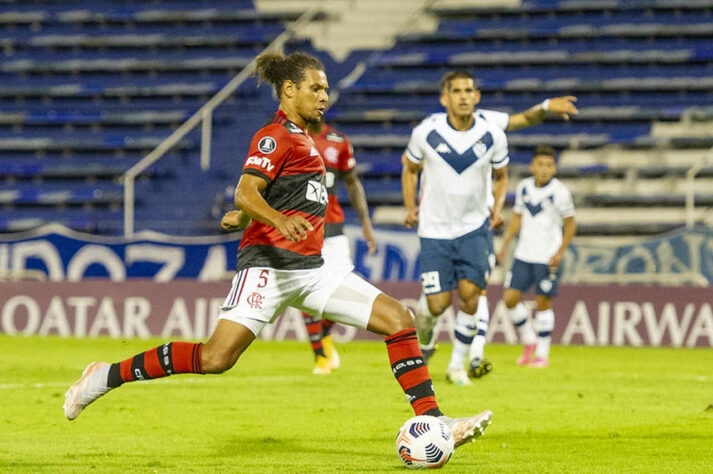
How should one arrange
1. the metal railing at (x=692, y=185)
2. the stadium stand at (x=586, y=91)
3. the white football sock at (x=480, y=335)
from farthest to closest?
the stadium stand at (x=586, y=91) → the metal railing at (x=692, y=185) → the white football sock at (x=480, y=335)

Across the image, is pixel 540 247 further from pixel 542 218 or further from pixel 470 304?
pixel 470 304

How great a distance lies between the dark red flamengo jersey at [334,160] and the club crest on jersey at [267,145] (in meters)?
5.28

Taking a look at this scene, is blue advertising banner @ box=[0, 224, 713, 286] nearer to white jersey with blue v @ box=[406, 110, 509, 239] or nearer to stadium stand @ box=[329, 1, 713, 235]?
stadium stand @ box=[329, 1, 713, 235]

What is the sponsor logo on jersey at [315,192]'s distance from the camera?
623cm

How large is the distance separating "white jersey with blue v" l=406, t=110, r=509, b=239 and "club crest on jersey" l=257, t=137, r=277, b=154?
13.7 feet

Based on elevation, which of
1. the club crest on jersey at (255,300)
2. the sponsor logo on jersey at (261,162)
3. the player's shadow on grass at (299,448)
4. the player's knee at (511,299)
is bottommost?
the player's shadow on grass at (299,448)

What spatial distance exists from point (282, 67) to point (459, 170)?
397 centimetres

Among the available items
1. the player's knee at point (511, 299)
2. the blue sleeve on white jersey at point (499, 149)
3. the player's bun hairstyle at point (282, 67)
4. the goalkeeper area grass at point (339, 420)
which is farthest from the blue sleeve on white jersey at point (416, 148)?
the player's bun hairstyle at point (282, 67)

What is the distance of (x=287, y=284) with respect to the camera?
618cm

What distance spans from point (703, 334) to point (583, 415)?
809 centimetres

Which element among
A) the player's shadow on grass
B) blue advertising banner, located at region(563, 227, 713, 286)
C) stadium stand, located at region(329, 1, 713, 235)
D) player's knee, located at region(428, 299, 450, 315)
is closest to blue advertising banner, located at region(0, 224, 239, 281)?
stadium stand, located at region(329, 1, 713, 235)

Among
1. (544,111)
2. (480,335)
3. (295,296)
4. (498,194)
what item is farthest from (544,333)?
(295,296)

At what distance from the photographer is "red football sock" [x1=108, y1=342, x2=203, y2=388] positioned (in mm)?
6148

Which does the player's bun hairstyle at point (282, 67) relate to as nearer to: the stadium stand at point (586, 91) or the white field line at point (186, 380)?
the white field line at point (186, 380)
